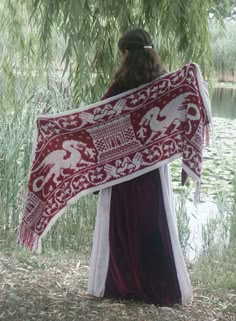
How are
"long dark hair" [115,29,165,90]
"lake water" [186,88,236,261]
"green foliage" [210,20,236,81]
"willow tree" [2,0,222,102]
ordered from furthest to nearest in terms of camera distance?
"green foliage" [210,20,236,81] < "lake water" [186,88,236,261] < "long dark hair" [115,29,165,90] < "willow tree" [2,0,222,102]

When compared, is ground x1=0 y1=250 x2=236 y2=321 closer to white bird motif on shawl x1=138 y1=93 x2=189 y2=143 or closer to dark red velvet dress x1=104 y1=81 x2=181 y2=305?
Answer: dark red velvet dress x1=104 y1=81 x2=181 y2=305

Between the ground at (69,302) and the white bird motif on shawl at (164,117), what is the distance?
30.8 inches

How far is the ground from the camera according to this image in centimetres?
269

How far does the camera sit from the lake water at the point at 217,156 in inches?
177

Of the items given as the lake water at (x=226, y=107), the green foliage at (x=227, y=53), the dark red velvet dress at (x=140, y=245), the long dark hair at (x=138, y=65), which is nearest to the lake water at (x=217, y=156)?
→ the lake water at (x=226, y=107)

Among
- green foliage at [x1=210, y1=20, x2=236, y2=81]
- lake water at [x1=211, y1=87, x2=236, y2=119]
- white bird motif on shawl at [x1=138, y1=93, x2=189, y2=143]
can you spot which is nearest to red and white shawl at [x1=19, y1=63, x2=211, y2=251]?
white bird motif on shawl at [x1=138, y1=93, x2=189, y2=143]

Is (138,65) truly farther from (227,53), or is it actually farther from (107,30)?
(227,53)

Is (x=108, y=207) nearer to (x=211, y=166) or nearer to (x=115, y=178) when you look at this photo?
(x=115, y=178)

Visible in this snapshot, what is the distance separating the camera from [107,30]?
2.62 metres

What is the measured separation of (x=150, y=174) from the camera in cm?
270

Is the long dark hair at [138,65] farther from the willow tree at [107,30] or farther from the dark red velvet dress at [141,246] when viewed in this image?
the dark red velvet dress at [141,246]

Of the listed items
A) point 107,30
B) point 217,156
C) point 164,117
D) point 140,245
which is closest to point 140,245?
point 140,245

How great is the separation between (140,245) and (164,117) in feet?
1.92

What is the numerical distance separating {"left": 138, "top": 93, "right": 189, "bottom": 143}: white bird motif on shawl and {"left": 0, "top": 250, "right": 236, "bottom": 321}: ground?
0.78 metres
